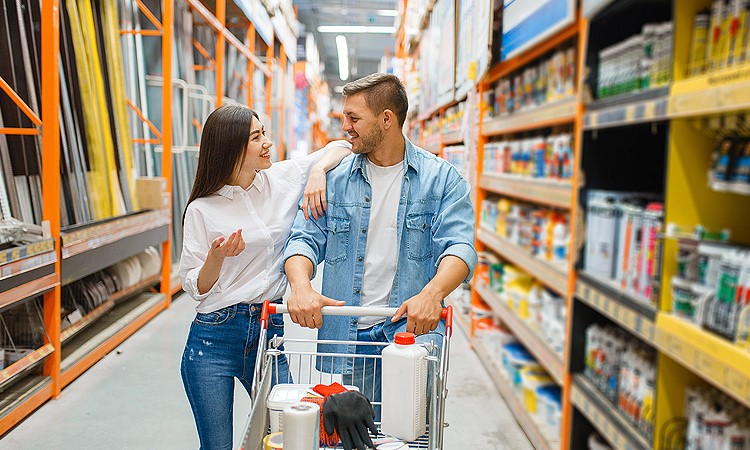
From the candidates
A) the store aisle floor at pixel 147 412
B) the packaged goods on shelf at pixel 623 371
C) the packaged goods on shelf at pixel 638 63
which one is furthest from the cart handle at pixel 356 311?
the store aisle floor at pixel 147 412

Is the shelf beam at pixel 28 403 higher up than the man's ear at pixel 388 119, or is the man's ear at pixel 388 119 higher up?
the man's ear at pixel 388 119

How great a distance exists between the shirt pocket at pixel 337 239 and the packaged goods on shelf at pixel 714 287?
101 cm

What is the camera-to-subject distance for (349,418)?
168 cm

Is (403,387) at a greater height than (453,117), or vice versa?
(453,117)

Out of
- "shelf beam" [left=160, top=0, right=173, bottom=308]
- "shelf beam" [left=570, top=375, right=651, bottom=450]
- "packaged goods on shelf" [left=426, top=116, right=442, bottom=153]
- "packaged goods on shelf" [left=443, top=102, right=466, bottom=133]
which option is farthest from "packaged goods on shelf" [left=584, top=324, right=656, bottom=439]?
"packaged goods on shelf" [left=426, top=116, right=442, bottom=153]

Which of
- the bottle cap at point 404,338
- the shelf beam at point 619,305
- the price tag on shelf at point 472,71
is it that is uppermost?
the price tag on shelf at point 472,71

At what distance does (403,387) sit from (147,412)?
7.89 feet

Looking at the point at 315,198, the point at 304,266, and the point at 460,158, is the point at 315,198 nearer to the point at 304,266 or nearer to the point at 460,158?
the point at 304,266

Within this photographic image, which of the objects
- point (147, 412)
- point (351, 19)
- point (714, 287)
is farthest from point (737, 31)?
point (351, 19)

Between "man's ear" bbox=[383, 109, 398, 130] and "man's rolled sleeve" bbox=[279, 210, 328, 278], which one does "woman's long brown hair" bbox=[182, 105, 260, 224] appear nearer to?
"man's rolled sleeve" bbox=[279, 210, 328, 278]

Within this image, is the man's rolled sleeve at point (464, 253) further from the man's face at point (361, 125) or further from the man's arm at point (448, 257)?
the man's face at point (361, 125)

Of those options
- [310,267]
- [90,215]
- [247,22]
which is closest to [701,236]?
[310,267]

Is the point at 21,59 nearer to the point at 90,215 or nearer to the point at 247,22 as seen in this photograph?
the point at 90,215

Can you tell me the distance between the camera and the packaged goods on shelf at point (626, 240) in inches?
84.8
